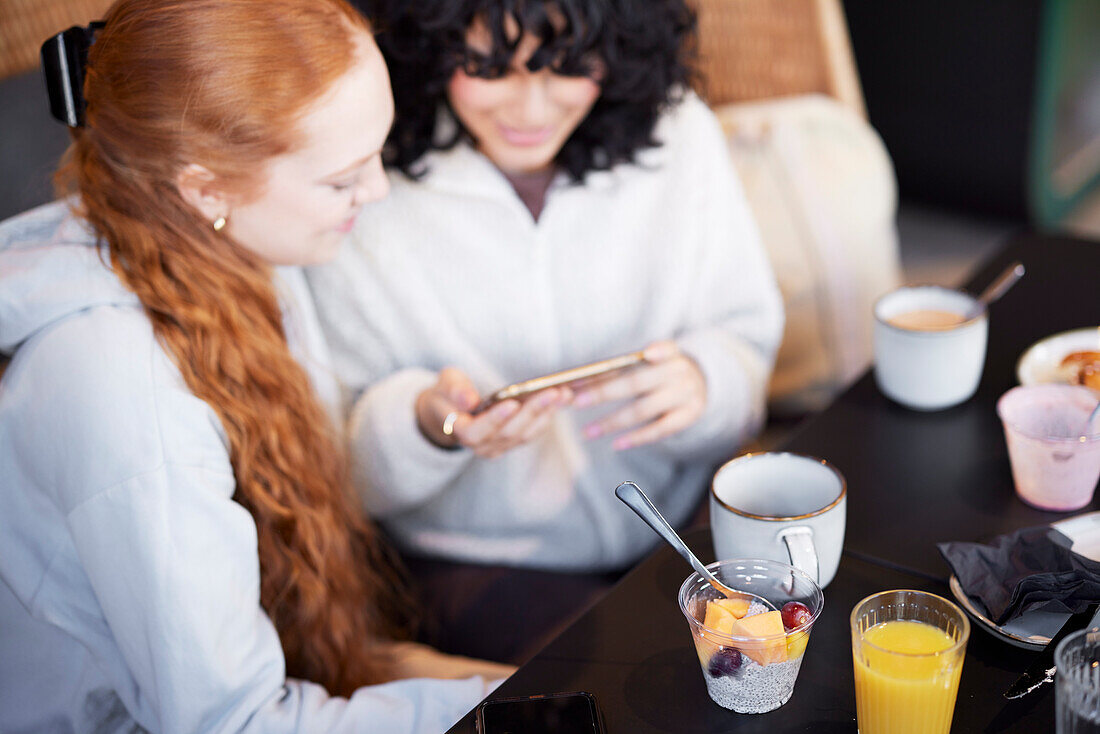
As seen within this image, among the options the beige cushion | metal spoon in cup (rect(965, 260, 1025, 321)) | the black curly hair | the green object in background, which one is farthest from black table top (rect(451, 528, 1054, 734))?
the green object in background

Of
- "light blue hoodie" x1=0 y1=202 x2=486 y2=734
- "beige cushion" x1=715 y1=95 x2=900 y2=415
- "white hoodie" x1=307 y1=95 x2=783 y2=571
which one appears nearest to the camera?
"light blue hoodie" x1=0 y1=202 x2=486 y2=734

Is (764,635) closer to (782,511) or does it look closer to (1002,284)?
(782,511)

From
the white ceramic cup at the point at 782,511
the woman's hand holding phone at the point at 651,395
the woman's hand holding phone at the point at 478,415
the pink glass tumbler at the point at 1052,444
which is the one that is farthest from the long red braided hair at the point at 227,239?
the pink glass tumbler at the point at 1052,444

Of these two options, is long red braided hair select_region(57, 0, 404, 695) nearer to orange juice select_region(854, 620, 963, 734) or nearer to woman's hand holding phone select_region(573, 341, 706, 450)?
woman's hand holding phone select_region(573, 341, 706, 450)

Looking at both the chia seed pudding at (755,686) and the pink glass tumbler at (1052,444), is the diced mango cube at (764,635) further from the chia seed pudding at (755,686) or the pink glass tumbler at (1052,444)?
the pink glass tumbler at (1052,444)

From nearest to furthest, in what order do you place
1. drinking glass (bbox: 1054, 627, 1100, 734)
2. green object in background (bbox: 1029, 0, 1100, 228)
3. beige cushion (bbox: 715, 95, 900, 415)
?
drinking glass (bbox: 1054, 627, 1100, 734), beige cushion (bbox: 715, 95, 900, 415), green object in background (bbox: 1029, 0, 1100, 228)

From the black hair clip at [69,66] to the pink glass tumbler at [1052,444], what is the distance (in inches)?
34.2

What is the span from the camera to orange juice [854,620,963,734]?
0.70 meters

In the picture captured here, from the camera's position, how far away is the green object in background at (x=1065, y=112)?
267 centimetres

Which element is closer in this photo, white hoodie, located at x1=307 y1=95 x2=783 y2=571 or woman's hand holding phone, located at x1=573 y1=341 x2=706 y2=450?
woman's hand holding phone, located at x1=573 y1=341 x2=706 y2=450

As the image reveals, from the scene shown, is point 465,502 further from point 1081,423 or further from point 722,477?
point 1081,423

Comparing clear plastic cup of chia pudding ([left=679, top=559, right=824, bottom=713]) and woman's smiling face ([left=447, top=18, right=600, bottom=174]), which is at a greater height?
woman's smiling face ([left=447, top=18, right=600, bottom=174])

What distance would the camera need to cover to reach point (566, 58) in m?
1.16

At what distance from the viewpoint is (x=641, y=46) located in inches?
49.4
